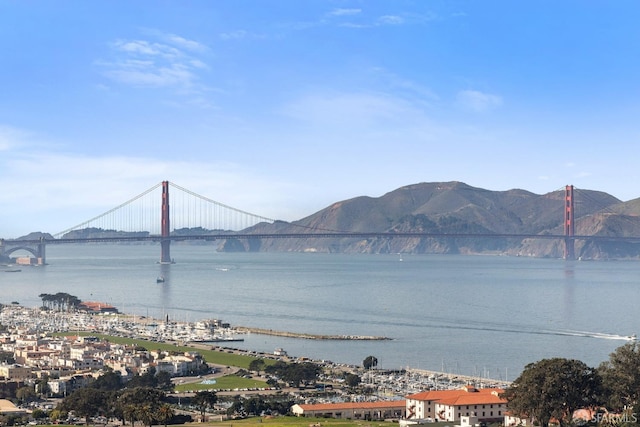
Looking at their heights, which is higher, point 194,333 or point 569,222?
point 569,222

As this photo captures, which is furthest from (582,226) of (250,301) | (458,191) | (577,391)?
(577,391)

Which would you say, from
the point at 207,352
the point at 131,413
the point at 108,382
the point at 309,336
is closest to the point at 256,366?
the point at 108,382

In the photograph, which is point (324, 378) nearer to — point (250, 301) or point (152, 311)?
point (152, 311)

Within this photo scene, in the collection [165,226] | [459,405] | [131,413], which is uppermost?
[165,226]

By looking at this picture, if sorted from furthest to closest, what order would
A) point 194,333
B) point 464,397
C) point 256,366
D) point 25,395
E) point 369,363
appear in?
point 194,333, point 369,363, point 256,366, point 25,395, point 464,397

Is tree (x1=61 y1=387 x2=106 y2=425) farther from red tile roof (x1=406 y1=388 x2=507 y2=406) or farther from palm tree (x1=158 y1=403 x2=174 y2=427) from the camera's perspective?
red tile roof (x1=406 y1=388 x2=507 y2=406)

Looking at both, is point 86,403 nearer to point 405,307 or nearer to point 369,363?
point 369,363
